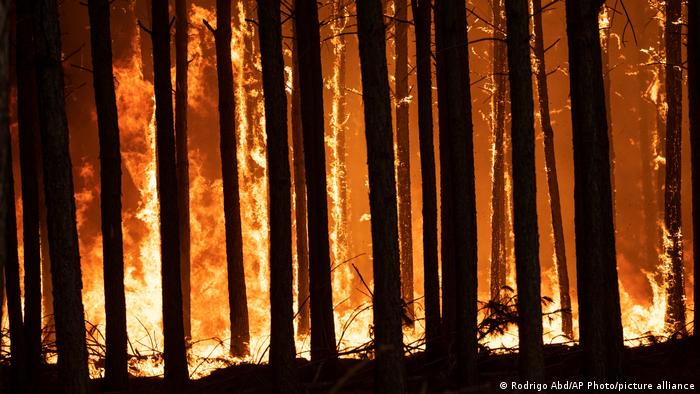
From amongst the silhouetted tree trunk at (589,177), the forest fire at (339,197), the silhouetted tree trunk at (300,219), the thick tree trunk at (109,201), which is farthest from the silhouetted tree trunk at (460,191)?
the silhouetted tree trunk at (300,219)

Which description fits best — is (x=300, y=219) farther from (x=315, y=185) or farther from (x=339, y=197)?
(x=339, y=197)

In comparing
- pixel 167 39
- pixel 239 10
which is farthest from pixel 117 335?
pixel 239 10

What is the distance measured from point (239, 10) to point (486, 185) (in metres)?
14.6

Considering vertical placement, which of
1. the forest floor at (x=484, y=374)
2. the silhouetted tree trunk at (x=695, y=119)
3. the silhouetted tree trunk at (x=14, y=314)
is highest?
the silhouetted tree trunk at (x=695, y=119)

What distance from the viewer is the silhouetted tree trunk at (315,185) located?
9.70 meters

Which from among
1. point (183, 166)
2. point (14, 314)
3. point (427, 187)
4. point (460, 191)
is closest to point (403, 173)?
point (183, 166)

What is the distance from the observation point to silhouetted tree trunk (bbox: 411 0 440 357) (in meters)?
10.1

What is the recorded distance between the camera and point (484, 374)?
950 centimetres

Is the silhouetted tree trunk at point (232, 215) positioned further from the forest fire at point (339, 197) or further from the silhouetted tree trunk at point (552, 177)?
the silhouetted tree trunk at point (552, 177)

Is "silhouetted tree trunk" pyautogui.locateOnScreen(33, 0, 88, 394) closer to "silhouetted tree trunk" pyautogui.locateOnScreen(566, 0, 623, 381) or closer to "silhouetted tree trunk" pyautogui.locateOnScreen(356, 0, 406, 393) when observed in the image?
"silhouetted tree trunk" pyautogui.locateOnScreen(356, 0, 406, 393)

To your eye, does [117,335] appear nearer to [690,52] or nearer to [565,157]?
[690,52]

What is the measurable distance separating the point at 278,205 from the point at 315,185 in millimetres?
1932

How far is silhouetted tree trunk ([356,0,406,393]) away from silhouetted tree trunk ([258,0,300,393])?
Answer: 1.08m

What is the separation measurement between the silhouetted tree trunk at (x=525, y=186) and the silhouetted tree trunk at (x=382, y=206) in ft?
4.20
